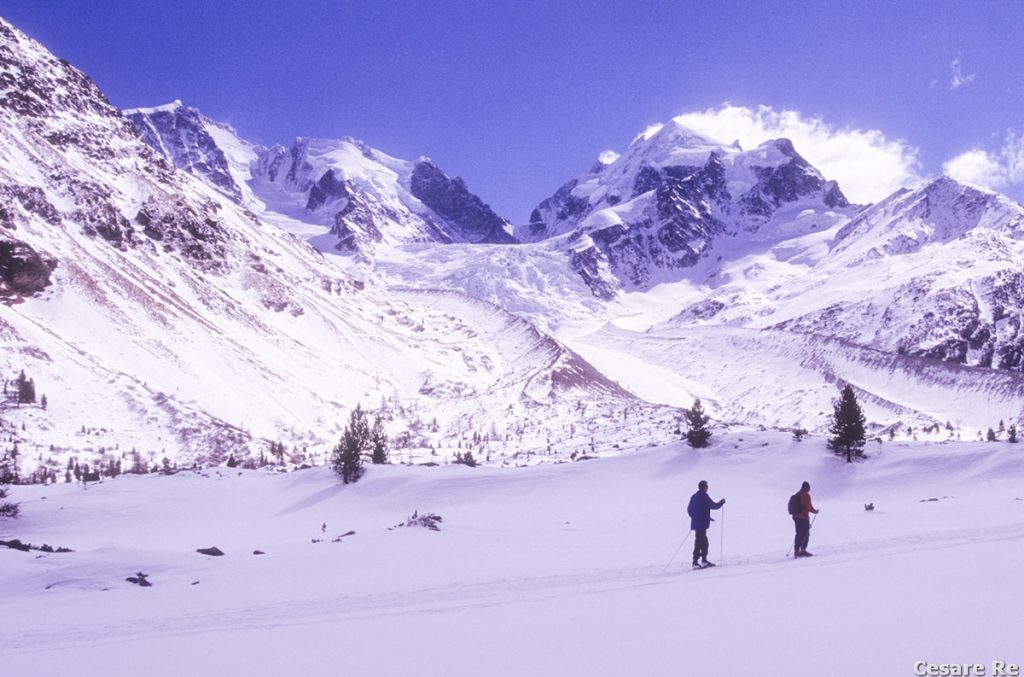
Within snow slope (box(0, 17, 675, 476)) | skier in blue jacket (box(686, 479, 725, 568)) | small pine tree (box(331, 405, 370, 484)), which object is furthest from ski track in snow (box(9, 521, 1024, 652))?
snow slope (box(0, 17, 675, 476))

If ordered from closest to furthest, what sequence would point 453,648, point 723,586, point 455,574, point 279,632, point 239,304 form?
point 453,648 → point 279,632 → point 723,586 → point 455,574 → point 239,304

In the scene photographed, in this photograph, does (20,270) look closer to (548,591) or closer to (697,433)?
(697,433)

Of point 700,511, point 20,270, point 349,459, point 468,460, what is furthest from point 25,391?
point 700,511

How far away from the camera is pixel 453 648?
998 cm

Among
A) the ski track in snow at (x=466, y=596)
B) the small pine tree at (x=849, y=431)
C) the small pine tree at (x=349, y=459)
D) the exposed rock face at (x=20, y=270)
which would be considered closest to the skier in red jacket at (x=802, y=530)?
the ski track in snow at (x=466, y=596)

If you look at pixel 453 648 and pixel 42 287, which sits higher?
pixel 42 287

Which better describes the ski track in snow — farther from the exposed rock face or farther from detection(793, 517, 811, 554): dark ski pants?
the exposed rock face

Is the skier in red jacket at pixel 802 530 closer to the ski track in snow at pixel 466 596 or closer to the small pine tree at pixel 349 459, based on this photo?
the ski track in snow at pixel 466 596

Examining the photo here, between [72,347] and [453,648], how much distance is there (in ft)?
399

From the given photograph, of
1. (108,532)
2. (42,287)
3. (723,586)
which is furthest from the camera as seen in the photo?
(42,287)

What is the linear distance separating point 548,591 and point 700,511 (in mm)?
4989

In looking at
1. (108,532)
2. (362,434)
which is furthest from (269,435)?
(108,532)

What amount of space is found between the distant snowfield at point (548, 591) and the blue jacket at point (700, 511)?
3.48 ft

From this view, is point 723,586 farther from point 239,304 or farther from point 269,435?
point 239,304
